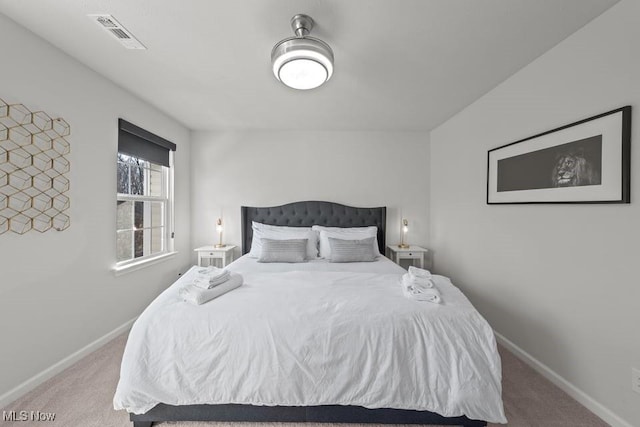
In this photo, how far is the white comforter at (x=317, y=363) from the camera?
4.54 feet

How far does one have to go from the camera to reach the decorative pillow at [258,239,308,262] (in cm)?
A: 297

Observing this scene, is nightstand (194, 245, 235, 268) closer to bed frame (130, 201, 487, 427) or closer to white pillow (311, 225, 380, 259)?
white pillow (311, 225, 380, 259)

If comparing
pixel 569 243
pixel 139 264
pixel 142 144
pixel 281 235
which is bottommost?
pixel 139 264

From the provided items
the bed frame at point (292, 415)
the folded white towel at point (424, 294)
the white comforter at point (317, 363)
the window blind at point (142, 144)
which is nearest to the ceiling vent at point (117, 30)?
the window blind at point (142, 144)

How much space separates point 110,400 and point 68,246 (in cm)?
122

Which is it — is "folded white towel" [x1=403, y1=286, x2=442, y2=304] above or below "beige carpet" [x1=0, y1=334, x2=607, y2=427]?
above

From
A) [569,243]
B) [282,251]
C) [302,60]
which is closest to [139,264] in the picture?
[282,251]

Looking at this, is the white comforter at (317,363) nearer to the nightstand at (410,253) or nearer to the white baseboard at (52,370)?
the white baseboard at (52,370)

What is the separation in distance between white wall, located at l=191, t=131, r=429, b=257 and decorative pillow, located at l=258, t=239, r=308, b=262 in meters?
0.96

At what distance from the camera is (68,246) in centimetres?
204

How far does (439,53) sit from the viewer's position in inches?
75.9

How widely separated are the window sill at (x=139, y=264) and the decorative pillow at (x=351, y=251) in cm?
212

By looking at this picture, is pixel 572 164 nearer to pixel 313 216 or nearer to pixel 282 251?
pixel 282 251

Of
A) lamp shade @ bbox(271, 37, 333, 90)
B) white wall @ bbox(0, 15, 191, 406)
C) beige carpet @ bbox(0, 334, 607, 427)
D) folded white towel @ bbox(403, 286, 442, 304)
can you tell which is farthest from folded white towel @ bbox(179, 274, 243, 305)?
lamp shade @ bbox(271, 37, 333, 90)
